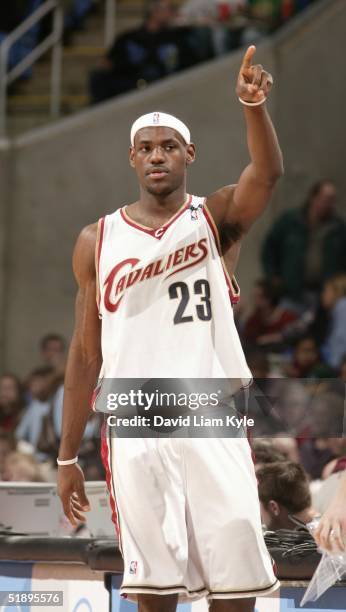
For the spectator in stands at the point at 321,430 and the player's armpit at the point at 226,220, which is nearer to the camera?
the player's armpit at the point at 226,220

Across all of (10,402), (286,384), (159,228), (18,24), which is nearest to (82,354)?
(159,228)

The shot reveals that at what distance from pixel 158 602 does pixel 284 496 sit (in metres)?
1.56

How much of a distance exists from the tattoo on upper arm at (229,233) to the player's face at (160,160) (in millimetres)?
230

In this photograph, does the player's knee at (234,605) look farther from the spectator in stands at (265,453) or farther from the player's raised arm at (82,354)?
the spectator in stands at (265,453)

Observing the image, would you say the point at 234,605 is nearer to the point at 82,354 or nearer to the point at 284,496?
the point at 82,354

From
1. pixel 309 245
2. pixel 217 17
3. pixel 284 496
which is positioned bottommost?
pixel 284 496

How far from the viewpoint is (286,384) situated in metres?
7.21

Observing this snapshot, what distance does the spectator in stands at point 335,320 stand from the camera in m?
10.5

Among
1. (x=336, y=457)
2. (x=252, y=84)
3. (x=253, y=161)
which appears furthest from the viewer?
(x=336, y=457)

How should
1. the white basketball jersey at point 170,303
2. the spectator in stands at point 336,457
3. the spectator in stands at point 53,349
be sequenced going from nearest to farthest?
the white basketball jersey at point 170,303
the spectator in stands at point 336,457
the spectator in stands at point 53,349

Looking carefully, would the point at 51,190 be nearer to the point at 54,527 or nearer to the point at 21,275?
the point at 21,275

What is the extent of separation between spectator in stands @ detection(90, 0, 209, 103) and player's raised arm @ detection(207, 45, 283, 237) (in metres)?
9.08

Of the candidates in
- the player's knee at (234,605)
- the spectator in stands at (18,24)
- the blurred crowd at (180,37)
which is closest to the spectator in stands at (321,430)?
the player's knee at (234,605)

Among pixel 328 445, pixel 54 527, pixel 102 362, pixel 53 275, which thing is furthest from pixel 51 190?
pixel 102 362
